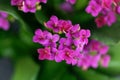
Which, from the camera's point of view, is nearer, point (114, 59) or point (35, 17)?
point (35, 17)

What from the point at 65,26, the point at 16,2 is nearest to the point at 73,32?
the point at 65,26

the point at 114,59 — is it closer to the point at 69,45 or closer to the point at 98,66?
the point at 98,66

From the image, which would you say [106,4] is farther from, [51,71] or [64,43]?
[51,71]

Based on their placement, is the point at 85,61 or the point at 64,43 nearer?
the point at 64,43

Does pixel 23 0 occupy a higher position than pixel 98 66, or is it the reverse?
pixel 23 0

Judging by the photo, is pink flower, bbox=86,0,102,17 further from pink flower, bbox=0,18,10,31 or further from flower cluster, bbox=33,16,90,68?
pink flower, bbox=0,18,10,31

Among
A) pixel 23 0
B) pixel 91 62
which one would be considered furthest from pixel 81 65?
pixel 23 0
